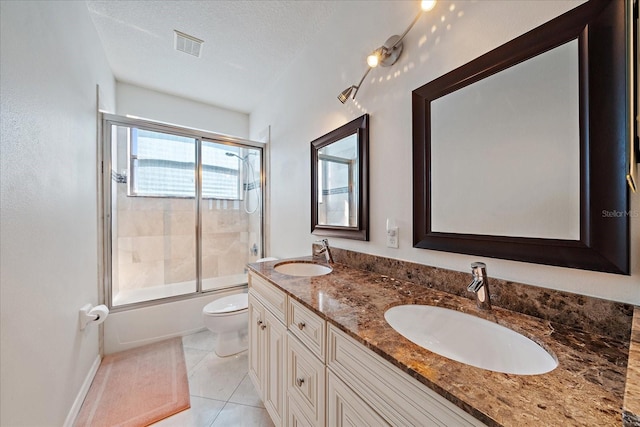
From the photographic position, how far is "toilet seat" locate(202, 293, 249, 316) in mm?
1967

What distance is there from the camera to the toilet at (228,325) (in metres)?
1.94

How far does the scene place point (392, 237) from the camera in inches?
50.9

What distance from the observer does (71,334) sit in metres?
1.41

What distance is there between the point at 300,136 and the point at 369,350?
6.11ft

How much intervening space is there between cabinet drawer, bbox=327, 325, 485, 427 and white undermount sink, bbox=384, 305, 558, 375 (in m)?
0.14

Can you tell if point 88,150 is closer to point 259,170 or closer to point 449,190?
point 259,170

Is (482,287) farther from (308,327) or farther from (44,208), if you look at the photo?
(44,208)

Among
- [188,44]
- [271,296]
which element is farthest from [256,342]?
[188,44]

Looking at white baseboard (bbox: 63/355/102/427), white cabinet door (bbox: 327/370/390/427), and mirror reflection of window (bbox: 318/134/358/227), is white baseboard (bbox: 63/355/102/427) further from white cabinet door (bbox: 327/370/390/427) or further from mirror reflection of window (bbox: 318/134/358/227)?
mirror reflection of window (bbox: 318/134/358/227)

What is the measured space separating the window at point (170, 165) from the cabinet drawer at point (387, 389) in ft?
8.49

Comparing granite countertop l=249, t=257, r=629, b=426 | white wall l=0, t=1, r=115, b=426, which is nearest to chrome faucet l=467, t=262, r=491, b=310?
granite countertop l=249, t=257, r=629, b=426

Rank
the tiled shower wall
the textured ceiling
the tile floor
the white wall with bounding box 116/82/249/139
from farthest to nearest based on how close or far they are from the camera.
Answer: the white wall with bounding box 116/82/249/139
the tiled shower wall
the textured ceiling
the tile floor

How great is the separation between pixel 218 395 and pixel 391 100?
6.91ft

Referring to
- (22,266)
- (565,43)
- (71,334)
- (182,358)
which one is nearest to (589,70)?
(565,43)
